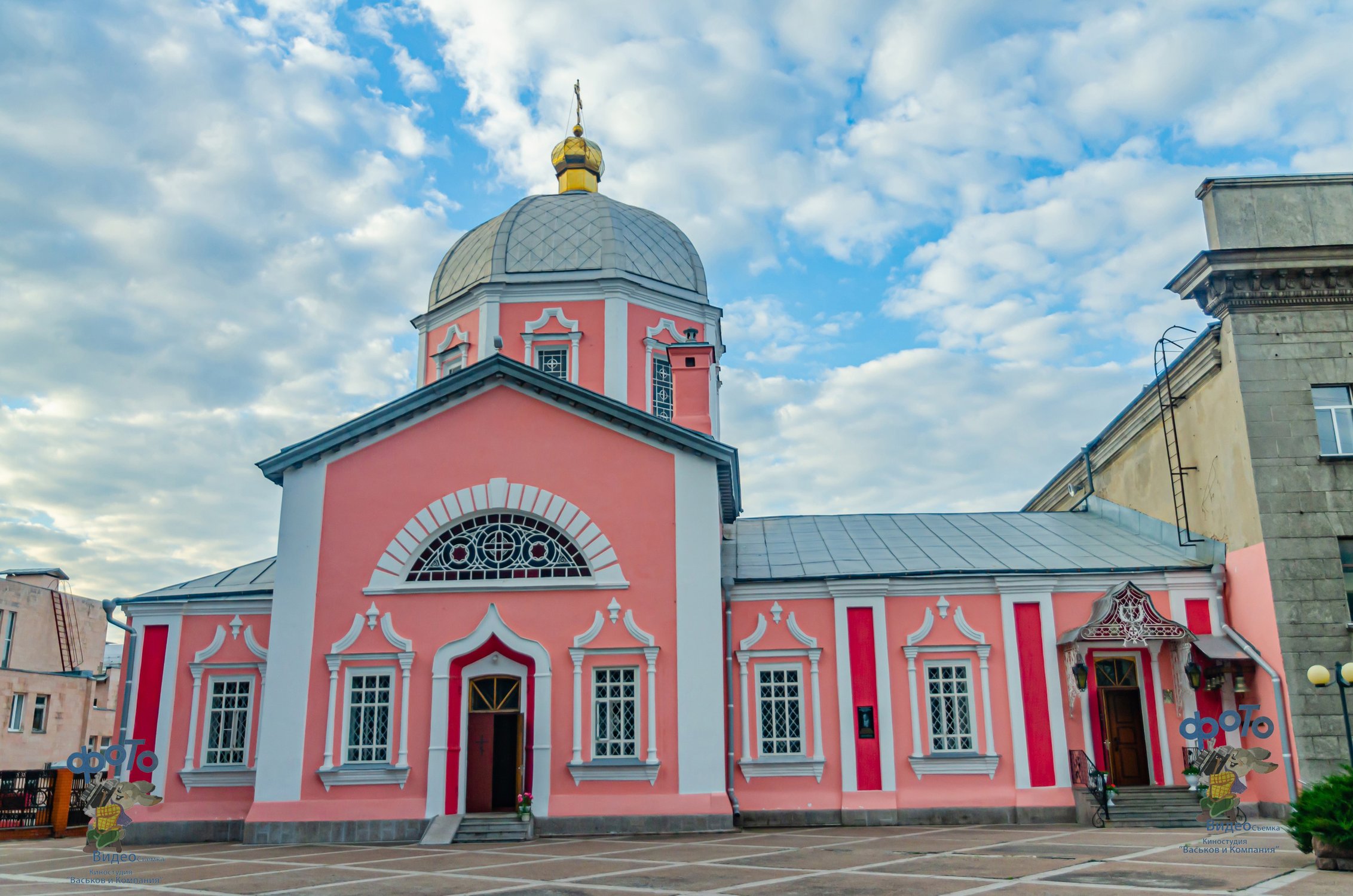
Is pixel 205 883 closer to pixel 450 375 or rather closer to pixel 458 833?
pixel 458 833

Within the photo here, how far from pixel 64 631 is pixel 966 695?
98.4 ft

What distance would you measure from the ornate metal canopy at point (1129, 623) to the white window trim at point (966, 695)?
1.66 m

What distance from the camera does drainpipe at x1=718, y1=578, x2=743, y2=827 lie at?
15.8m

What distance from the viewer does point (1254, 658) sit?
15.4 m

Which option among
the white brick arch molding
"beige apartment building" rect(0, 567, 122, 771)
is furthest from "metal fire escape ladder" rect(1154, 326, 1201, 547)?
"beige apartment building" rect(0, 567, 122, 771)

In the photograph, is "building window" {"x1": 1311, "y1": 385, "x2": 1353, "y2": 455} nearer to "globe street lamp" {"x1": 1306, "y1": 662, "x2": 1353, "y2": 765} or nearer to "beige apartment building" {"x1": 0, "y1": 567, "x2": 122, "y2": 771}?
"globe street lamp" {"x1": 1306, "y1": 662, "x2": 1353, "y2": 765}

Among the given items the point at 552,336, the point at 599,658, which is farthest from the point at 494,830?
the point at 552,336

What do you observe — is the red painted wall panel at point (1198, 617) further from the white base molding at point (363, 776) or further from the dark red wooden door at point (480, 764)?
the white base molding at point (363, 776)

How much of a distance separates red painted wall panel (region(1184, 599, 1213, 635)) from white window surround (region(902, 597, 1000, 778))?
10.6 ft

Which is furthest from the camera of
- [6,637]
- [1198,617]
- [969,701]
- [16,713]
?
[6,637]

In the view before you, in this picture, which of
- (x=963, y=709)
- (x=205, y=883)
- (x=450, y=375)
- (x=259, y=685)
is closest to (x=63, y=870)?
(x=205, y=883)

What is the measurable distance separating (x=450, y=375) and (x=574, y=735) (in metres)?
5.98

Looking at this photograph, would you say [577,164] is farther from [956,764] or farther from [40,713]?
[40,713]

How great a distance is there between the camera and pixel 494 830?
48.9 feet
